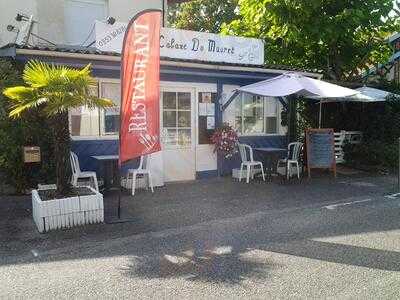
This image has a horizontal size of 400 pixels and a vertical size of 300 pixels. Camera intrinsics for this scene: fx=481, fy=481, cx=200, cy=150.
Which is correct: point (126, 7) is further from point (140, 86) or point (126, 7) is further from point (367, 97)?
point (140, 86)

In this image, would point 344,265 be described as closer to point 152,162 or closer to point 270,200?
point 270,200

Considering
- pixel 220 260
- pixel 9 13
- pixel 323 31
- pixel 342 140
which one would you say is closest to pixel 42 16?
pixel 9 13

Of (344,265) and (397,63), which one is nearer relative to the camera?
(344,265)

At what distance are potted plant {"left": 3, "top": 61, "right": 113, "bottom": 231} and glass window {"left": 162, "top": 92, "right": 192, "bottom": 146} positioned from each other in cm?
363

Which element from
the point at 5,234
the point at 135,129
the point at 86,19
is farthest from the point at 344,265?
the point at 86,19

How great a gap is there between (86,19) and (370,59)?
414 inches

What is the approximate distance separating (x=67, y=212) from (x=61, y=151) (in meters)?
0.92

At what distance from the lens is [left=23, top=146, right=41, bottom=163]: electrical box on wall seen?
8.85 m

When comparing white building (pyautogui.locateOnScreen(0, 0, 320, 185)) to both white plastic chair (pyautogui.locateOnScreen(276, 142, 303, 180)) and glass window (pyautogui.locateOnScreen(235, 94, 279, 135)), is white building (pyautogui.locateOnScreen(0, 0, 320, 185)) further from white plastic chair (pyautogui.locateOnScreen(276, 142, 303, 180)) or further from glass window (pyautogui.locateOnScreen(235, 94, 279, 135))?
white plastic chair (pyautogui.locateOnScreen(276, 142, 303, 180))

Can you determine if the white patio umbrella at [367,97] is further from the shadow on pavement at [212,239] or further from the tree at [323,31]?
the shadow on pavement at [212,239]

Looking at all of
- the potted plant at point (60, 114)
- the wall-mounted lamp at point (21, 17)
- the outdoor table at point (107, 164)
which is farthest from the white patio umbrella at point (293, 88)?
the wall-mounted lamp at point (21, 17)

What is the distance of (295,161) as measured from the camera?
1188 cm

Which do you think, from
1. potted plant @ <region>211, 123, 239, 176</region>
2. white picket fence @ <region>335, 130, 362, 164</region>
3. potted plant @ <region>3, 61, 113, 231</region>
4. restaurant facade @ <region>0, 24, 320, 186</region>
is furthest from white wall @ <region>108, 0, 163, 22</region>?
potted plant @ <region>3, 61, 113, 231</region>

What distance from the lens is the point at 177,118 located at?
1107cm
